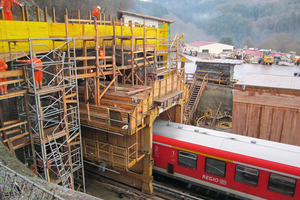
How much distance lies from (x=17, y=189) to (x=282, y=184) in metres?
9.32

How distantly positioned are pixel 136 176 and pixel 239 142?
17.2 feet

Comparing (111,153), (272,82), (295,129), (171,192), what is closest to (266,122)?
(295,129)

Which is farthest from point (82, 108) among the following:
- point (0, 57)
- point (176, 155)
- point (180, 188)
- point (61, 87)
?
point (180, 188)

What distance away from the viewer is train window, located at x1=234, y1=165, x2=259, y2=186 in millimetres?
10102

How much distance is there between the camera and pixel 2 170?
642 centimetres

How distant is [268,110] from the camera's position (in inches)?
593

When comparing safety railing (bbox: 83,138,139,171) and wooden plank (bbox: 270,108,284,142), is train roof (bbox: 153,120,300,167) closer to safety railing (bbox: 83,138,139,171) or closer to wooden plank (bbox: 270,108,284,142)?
safety railing (bbox: 83,138,139,171)

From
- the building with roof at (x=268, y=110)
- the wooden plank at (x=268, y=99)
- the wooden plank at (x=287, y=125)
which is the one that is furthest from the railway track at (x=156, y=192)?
the wooden plank at (x=268, y=99)

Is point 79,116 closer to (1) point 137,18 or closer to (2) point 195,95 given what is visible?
(2) point 195,95

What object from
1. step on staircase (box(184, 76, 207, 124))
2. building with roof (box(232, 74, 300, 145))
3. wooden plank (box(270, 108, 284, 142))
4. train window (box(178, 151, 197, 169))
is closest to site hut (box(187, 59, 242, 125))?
step on staircase (box(184, 76, 207, 124))

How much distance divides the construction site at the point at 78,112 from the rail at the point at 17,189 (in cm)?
2

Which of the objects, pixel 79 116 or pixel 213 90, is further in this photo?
pixel 213 90

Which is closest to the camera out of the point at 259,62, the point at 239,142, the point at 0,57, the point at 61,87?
the point at 61,87

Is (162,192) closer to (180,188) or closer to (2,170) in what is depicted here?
(180,188)
